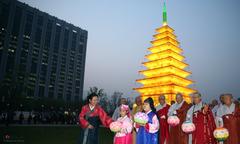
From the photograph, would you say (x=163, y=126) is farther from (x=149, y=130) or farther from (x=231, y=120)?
(x=149, y=130)

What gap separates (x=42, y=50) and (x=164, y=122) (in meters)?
123

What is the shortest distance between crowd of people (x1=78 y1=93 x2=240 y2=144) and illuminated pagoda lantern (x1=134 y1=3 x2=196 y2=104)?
117 feet

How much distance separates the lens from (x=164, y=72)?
4722 centimetres

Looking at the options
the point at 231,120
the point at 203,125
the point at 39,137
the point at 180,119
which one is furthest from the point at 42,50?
the point at 203,125

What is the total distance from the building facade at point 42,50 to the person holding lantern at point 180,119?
100508mm

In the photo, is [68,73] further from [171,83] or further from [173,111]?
[173,111]

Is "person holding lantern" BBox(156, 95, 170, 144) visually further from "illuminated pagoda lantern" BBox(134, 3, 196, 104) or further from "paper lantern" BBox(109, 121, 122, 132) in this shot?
"illuminated pagoda lantern" BBox(134, 3, 196, 104)

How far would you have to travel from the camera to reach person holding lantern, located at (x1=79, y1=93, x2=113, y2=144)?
24.3 feet

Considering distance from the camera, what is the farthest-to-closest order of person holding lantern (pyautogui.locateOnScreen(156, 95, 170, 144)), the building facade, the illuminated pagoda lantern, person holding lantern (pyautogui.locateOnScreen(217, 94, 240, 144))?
1. the building facade
2. the illuminated pagoda lantern
3. person holding lantern (pyautogui.locateOnScreen(156, 95, 170, 144))
4. person holding lantern (pyautogui.locateOnScreen(217, 94, 240, 144))

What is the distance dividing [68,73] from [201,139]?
132 m

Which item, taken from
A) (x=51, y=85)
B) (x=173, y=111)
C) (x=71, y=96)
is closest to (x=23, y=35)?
(x=51, y=85)

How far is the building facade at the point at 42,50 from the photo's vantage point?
362 ft

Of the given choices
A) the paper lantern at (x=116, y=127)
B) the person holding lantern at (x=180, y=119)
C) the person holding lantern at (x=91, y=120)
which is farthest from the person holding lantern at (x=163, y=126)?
the paper lantern at (x=116, y=127)

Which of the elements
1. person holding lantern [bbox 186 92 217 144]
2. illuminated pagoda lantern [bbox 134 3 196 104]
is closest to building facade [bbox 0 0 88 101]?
illuminated pagoda lantern [bbox 134 3 196 104]
